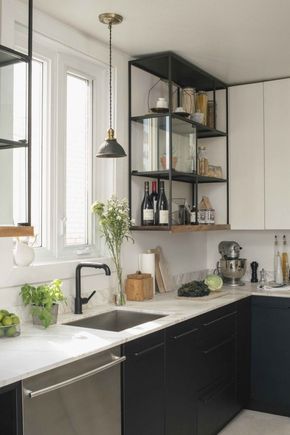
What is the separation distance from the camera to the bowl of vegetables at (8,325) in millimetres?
2354

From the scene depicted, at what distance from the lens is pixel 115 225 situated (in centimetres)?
319

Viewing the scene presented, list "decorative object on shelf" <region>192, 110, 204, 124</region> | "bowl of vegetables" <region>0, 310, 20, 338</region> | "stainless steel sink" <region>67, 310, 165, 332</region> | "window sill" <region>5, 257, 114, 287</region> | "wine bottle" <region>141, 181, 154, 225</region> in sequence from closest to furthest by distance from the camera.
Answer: "bowl of vegetables" <region>0, 310, 20, 338</region> < "window sill" <region>5, 257, 114, 287</region> < "stainless steel sink" <region>67, 310, 165, 332</region> < "wine bottle" <region>141, 181, 154, 225</region> < "decorative object on shelf" <region>192, 110, 204, 124</region>

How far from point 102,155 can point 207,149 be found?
1.69m

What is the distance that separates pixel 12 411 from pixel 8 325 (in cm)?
56

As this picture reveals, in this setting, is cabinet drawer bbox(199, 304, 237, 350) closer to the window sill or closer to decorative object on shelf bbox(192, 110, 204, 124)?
the window sill

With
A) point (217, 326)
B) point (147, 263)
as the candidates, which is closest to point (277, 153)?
point (147, 263)

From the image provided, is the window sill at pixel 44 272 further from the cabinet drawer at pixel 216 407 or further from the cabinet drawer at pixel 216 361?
the cabinet drawer at pixel 216 407

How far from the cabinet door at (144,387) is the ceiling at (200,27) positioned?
1.74 metres

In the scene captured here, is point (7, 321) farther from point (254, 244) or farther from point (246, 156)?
point (254, 244)

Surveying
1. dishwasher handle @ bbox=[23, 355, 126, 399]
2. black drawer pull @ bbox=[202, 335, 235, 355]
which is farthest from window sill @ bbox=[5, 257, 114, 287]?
black drawer pull @ bbox=[202, 335, 235, 355]

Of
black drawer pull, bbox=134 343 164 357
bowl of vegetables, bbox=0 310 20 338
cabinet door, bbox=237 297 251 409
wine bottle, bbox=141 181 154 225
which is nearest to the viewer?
bowl of vegetables, bbox=0 310 20 338

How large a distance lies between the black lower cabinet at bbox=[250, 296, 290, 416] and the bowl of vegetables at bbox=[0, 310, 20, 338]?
2.07 meters

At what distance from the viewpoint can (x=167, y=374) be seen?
2.77 m

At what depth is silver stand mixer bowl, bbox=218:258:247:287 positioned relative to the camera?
4.31 meters
